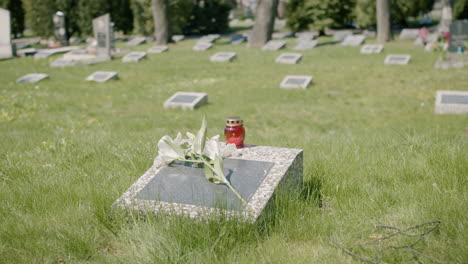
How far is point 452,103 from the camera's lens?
745 cm

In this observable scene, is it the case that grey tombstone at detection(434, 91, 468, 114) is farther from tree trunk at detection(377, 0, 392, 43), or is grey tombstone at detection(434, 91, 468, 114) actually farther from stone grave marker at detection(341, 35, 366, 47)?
tree trunk at detection(377, 0, 392, 43)

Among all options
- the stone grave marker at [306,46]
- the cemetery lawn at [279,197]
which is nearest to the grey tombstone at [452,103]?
the cemetery lawn at [279,197]

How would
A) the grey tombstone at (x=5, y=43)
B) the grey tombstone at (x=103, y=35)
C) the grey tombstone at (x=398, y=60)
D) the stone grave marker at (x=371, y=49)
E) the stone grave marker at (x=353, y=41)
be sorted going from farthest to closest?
the stone grave marker at (x=353, y=41) → the grey tombstone at (x=5, y=43) → the grey tombstone at (x=103, y=35) → the stone grave marker at (x=371, y=49) → the grey tombstone at (x=398, y=60)

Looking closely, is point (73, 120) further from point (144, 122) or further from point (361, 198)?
point (361, 198)

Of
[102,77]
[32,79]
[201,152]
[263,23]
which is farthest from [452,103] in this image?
[263,23]

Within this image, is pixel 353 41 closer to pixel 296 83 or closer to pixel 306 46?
pixel 306 46

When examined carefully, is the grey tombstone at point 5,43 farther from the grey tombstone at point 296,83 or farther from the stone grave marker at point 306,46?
the grey tombstone at point 296,83

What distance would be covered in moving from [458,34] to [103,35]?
11736 millimetres

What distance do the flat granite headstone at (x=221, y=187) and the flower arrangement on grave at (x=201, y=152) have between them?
0.18ft

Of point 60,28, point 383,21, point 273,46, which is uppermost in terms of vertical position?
point 60,28

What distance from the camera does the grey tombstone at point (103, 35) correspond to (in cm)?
1645

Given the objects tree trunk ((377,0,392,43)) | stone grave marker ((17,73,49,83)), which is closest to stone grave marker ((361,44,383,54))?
tree trunk ((377,0,392,43))

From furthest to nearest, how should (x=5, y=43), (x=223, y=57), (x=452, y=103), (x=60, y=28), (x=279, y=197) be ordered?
(x=60, y=28) < (x=5, y=43) < (x=223, y=57) < (x=452, y=103) < (x=279, y=197)

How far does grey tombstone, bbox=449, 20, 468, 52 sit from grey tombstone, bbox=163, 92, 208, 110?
7323 mm
